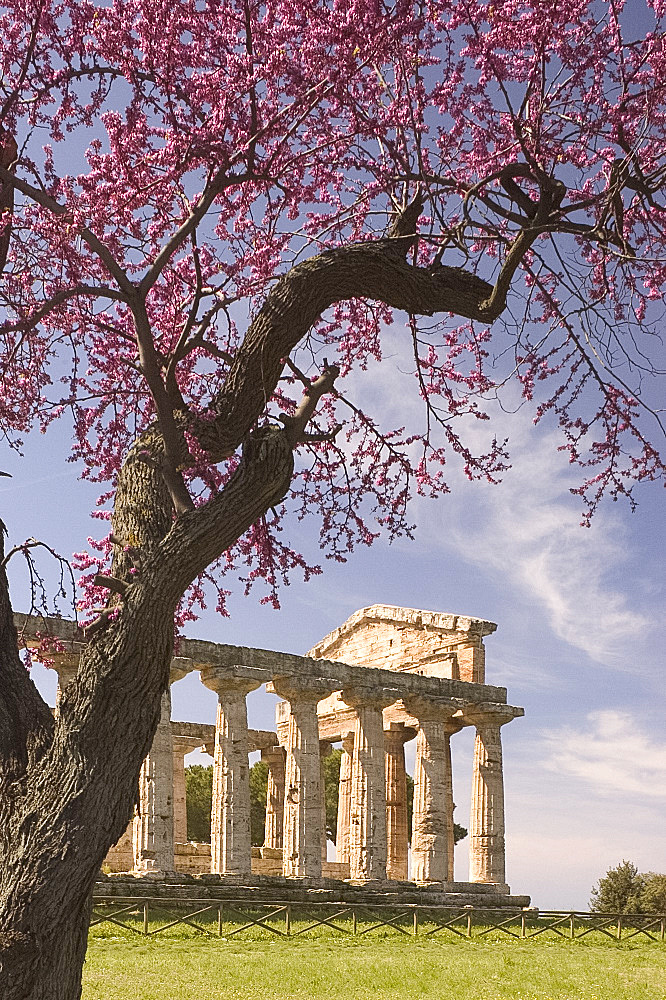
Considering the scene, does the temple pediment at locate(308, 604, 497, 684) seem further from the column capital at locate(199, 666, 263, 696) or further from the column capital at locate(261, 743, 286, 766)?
the column capital at locate(199, 666, 263, 696)

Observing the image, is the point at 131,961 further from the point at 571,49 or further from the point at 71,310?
Answer: the point at 571,49

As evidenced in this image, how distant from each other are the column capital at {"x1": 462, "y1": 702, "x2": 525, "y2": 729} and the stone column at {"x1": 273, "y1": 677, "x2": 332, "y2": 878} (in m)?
6.08

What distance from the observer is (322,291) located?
778 cm

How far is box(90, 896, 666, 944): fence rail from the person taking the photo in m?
21.5

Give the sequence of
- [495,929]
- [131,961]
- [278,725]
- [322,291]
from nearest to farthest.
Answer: [322,291], [131,961], [495,929], [278,725]

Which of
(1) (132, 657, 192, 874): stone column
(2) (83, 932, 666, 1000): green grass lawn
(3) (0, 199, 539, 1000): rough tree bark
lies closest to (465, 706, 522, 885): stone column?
(1) (132, 657, 192, 874): stone column

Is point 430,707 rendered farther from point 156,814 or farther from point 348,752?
point 156,814

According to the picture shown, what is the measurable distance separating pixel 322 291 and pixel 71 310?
323cm

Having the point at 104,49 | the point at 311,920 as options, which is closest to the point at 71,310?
the point at 104,49

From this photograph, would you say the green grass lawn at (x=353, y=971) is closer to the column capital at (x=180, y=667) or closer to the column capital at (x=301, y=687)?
the column capital at (x=180, y=667)

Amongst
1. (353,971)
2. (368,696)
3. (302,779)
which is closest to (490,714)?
(368,696)

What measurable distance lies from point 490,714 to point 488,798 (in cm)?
262

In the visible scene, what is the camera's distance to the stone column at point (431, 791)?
34.5 m

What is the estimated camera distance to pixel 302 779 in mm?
31922
